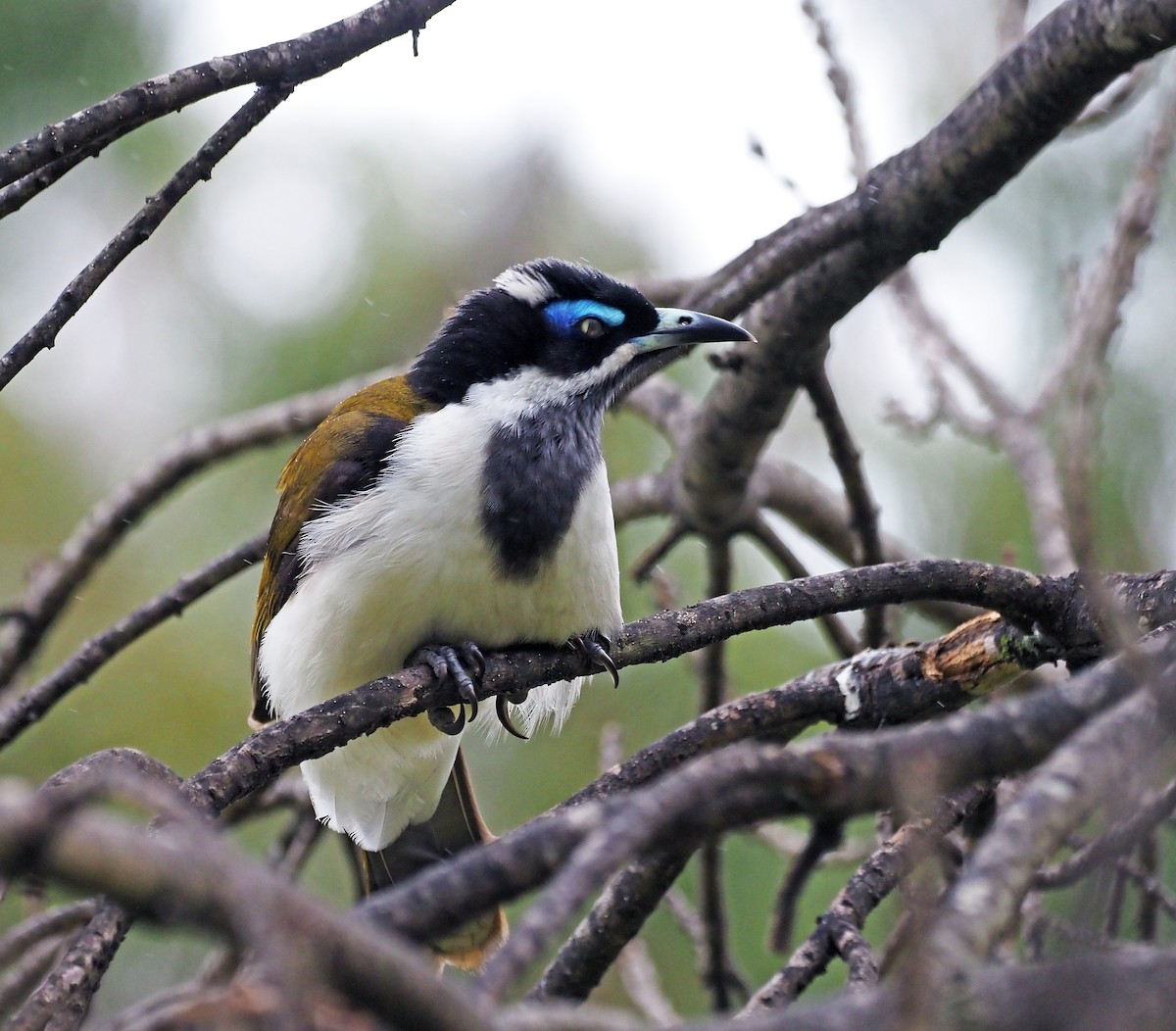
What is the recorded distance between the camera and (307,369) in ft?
26.7

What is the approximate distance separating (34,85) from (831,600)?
625 cm

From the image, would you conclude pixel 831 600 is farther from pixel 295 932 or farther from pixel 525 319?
pixel 295 932

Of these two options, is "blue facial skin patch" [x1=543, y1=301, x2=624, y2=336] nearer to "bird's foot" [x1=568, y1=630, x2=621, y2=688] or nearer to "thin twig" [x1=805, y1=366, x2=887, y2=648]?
"thin twig" [x1=805, y1=366, x2=887, y2=648]

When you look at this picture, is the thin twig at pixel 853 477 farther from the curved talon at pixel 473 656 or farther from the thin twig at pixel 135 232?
the thin twig at pixel 135 232

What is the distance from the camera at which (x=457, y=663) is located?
3490mm

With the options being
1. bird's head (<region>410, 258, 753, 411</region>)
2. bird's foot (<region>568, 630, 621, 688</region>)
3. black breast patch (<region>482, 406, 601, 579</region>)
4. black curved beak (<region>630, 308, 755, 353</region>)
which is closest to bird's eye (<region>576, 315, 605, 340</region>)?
bird's head (<region>410, 258, 753, 411</region>)

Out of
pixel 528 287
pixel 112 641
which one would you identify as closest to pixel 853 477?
pixel 528 287

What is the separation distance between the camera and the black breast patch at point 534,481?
3.69m

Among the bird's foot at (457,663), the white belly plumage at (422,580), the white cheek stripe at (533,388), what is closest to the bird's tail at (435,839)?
the white belly plumage at (422,580)

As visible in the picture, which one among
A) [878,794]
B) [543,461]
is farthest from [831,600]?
[878,794]

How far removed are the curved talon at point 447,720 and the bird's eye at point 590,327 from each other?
1.27m

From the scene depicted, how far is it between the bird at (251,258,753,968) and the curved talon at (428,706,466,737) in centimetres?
1

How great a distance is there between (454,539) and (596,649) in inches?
19.3

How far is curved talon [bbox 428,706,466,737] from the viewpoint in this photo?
391cm
